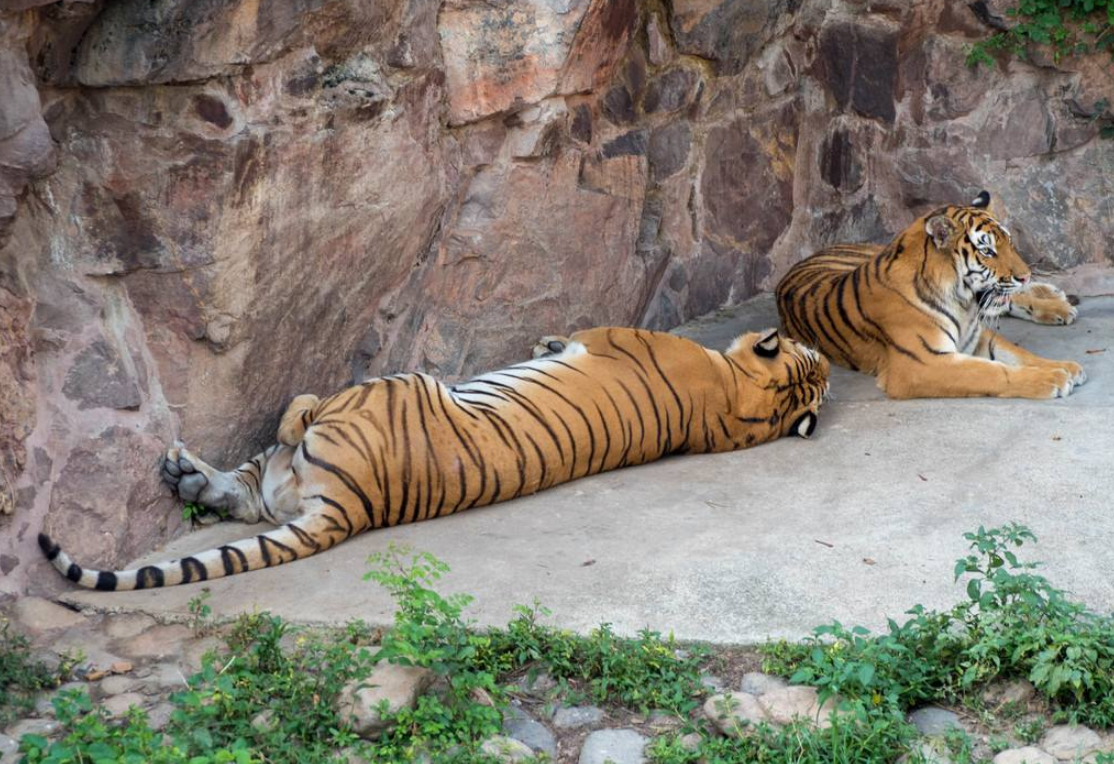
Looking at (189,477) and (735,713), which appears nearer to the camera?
(735,713)

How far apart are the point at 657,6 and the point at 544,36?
3.13 ft

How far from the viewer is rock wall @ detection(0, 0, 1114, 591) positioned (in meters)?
4.57

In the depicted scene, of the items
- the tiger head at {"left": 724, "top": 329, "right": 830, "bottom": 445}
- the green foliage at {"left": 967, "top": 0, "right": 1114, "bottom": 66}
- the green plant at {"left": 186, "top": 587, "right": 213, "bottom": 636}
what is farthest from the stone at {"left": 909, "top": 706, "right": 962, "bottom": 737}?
the green foliage at {"left": 967, "top": 0, "right": 1114, "bottom": 66}

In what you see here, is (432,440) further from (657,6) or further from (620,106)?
(657,6)

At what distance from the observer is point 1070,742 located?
3.64 m

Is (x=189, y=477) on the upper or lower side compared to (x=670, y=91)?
lower

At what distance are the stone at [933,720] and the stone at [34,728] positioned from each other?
216cm

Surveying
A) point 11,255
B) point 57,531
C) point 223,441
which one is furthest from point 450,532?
point 11,255

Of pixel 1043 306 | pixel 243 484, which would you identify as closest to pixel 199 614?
pixel 243 484

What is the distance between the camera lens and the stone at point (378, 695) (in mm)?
3711

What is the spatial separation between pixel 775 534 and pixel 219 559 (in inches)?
69.9

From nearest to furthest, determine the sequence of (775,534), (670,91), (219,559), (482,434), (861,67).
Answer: (219,559), (775,534), (482,434), (670,91), (861,67)

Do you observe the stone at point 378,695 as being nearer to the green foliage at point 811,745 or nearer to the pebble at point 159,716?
the pebble at point 159,716

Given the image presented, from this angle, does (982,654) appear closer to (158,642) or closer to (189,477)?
(158,642)
